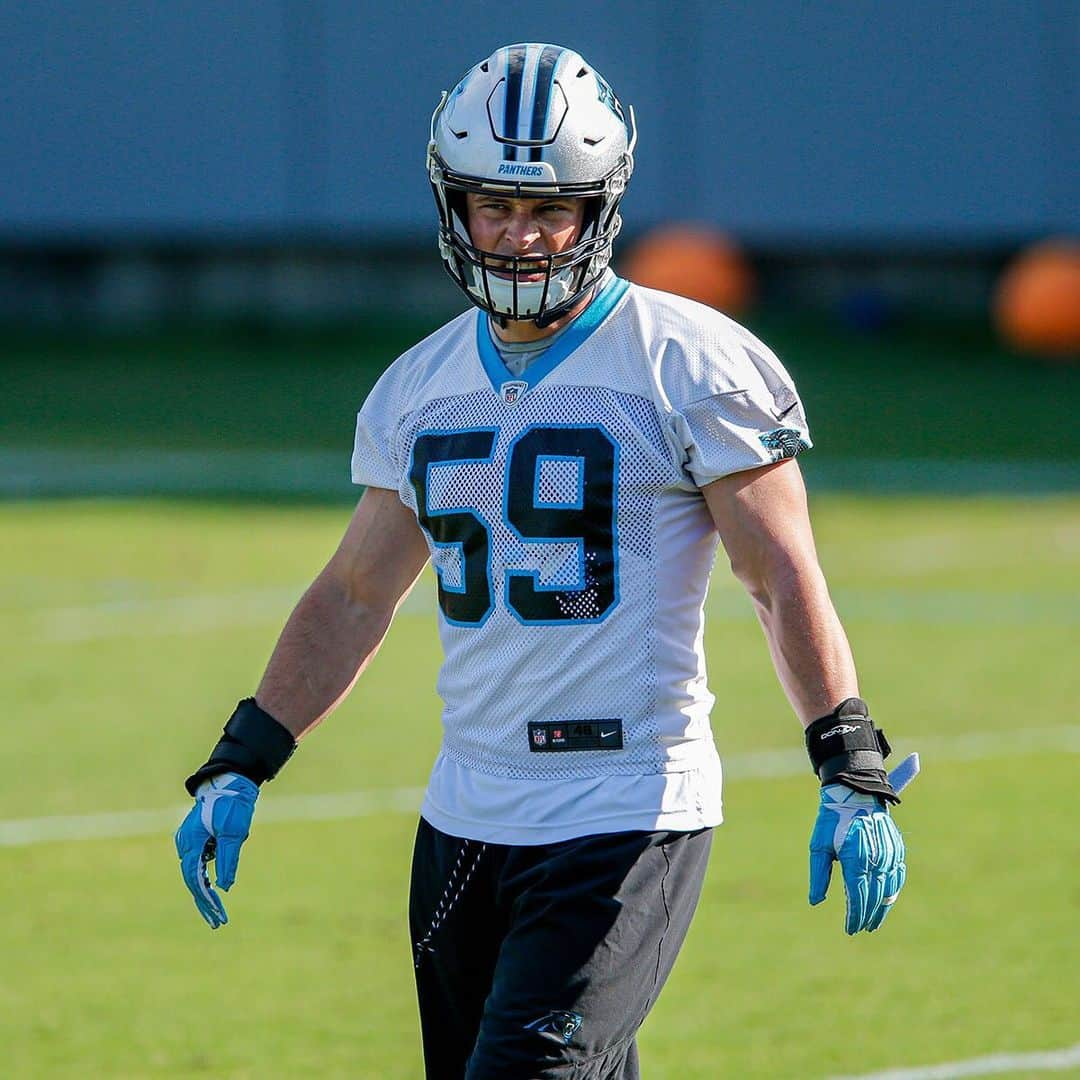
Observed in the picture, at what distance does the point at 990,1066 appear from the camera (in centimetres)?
566

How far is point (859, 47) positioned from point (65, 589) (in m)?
14.8

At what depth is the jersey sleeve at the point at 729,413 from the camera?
396 cm

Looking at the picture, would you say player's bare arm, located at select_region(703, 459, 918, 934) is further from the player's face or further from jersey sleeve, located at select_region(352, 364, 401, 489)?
jersey sleeve, located at select_region(352, 364, 401, 489)

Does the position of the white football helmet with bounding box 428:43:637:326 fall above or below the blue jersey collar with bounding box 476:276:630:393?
above

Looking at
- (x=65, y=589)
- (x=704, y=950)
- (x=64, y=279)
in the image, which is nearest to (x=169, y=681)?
(x=65, y=589)

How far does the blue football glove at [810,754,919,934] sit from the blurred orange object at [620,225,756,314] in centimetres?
1999

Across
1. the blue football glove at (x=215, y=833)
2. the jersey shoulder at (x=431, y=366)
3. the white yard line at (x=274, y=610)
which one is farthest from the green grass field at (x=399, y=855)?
the jersey shoulder at (x=431, y=366)

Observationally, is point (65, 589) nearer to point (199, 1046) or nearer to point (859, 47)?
point (199, 1046)

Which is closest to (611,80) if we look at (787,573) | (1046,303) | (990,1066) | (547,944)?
(1046,303)

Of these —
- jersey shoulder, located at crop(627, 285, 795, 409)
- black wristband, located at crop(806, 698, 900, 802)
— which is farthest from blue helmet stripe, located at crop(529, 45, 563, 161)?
black wristband, located at crop(806, 698, 900, 802)

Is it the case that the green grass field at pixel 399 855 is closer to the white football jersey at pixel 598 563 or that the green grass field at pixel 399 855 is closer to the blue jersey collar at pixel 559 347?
the white football jersey at pixel 598 563

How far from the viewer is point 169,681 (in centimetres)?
1070

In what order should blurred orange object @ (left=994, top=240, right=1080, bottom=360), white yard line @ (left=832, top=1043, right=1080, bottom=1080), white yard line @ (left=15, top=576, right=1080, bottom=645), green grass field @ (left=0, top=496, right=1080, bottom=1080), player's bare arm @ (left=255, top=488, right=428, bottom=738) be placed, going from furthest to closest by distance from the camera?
blurred orange object @ (left=994, top=240, right=1080, bottom=360)
white yard line @ (left=15, top=576, right=1080, bottom=645)
green grass field @ (left=0, top=496, right=1080, bottom=1080)
white yard line @ (left=832, top=1043, right=1080, bottom=1080)
player's bare arm @ (left=255, top=488, right=428, bottom=738)

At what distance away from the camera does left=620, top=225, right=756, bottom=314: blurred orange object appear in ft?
79.7
